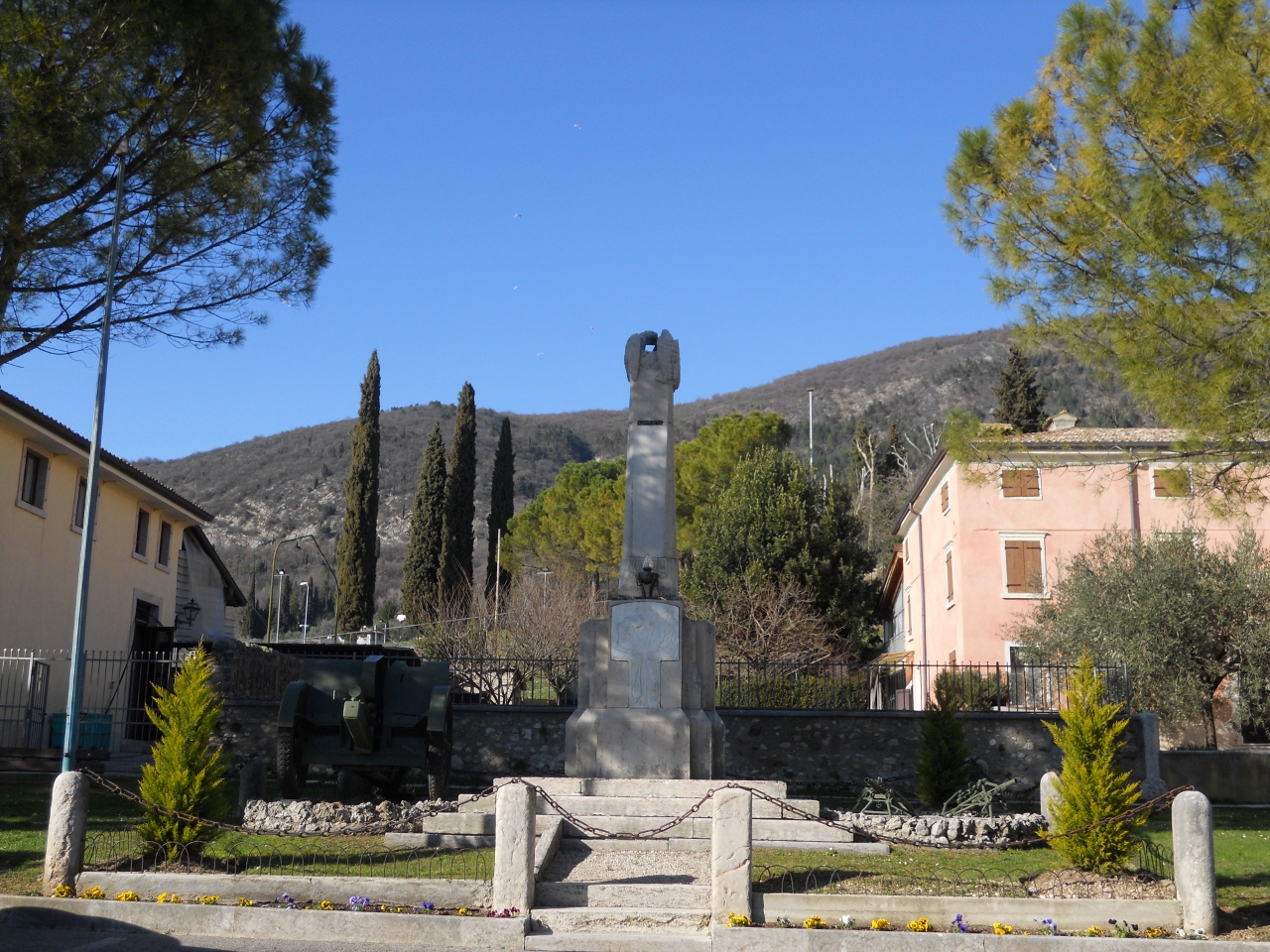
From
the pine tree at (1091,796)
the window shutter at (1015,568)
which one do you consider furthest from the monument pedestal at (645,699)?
the window shutter at (1015,568)

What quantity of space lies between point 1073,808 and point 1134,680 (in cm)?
1213

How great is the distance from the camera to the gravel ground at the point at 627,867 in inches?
370

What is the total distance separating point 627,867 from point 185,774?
148 inches

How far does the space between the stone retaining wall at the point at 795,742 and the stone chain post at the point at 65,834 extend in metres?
8.52

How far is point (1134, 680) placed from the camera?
67.2 ft

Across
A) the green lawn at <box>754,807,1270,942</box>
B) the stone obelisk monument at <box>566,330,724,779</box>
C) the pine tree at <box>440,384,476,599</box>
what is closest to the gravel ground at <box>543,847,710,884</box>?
the green lawn at <box>754,807,1270,942</box>

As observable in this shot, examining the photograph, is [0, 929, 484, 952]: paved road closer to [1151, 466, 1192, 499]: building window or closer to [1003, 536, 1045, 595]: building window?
[1151, 466, 1192, 499]: building window

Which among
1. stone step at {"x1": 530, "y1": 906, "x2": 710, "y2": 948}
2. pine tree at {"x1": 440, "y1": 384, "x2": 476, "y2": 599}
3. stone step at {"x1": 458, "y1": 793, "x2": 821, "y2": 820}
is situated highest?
pine tree at {"x1": 440, "y1": 384, "x2": 476, "y2": 599}

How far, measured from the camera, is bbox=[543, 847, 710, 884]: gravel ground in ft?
30.9

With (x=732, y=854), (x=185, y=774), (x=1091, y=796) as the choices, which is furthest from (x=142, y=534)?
(x=1091, y=796)

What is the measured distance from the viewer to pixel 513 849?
8.54m

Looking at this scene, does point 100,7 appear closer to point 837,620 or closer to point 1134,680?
point 1134,680

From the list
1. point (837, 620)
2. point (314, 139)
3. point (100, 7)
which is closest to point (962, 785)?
point (314, 139)

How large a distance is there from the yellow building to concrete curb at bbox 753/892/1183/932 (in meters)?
13.2
